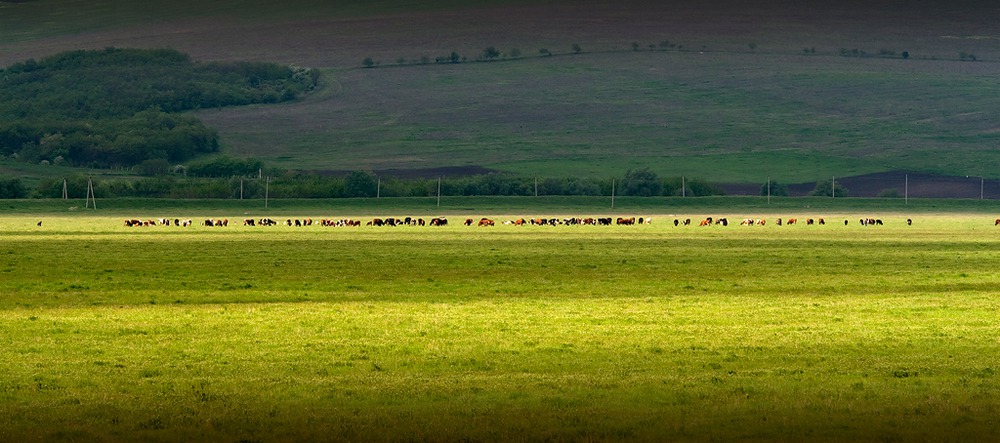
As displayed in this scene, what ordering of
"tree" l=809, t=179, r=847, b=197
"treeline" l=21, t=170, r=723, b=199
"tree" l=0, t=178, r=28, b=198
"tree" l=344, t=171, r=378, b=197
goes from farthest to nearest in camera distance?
"tree" l=809, t=179, r=847, b=197, "tree" l=344, t=171, r=378, b=197, "treeline" l=21, t=170, r=723, b=199, "tree" l=0, t=178, r=28, b=198

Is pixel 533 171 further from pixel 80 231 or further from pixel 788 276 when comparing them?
pixel 788 276

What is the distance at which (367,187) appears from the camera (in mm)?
134625

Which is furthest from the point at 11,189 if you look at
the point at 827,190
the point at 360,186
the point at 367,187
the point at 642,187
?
the point at 827,190

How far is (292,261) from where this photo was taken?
152ft

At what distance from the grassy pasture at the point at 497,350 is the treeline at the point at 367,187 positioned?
85752mm

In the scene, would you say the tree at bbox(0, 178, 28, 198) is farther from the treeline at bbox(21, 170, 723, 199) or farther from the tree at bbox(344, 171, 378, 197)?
the tree at bbox(344, 171, 378, 197)

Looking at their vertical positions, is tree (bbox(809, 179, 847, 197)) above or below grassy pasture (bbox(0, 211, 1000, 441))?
above

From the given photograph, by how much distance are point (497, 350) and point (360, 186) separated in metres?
114

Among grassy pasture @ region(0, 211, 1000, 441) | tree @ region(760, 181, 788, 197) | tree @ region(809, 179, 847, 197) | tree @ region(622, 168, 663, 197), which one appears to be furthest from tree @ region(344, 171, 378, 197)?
grassy pasture @ region(0, 211, 1000, 441)

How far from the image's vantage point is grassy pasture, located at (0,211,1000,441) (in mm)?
15781

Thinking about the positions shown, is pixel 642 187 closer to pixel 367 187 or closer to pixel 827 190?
pixel 827 190

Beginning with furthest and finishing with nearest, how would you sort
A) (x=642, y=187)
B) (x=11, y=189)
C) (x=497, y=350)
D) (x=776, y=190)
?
(x=776, y=190) < (x=642, y=187) < (x=11, y=189) < (x=497, y=350)

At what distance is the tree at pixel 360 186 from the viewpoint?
133 meters

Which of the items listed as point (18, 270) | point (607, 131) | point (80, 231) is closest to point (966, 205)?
point (607, 131)
